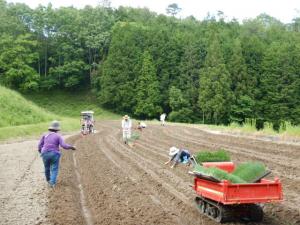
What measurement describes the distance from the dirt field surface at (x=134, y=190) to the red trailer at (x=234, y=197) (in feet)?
0.82

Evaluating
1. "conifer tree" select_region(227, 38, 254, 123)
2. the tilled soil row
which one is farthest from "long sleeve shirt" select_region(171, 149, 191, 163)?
"conifer tree" select_region(227, 38, 254, 123)

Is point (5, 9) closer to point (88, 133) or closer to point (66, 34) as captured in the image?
point (66, 34)

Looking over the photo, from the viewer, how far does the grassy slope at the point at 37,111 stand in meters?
33.6

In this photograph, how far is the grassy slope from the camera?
33.6 meters

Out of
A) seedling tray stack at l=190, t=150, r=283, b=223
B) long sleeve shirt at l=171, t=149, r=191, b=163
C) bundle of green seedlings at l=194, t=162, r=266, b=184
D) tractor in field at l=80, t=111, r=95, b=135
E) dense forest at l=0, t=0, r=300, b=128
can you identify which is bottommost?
tractor in field at l=80, t=111, r=95, b=135

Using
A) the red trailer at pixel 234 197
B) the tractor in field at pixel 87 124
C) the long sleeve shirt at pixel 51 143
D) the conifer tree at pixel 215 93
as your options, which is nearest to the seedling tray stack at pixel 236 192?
the red trailer at pixel 234 197

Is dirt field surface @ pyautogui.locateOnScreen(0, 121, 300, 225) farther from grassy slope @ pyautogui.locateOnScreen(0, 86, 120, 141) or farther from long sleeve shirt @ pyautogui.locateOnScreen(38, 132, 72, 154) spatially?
grassy slope @ pyautogui.locateOnScreen(0, 86, 120, 141)

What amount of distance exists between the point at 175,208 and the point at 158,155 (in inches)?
384

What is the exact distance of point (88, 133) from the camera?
35969 mm

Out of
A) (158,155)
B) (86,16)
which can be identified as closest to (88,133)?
(158,155)

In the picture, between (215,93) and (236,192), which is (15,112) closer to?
(215,93)

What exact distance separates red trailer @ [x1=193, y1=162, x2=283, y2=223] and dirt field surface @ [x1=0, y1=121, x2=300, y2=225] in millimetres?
249

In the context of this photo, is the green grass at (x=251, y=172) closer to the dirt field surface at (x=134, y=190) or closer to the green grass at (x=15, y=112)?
the dirt field surface at (x=134, y=190)

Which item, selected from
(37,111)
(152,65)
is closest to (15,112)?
(37,111)
